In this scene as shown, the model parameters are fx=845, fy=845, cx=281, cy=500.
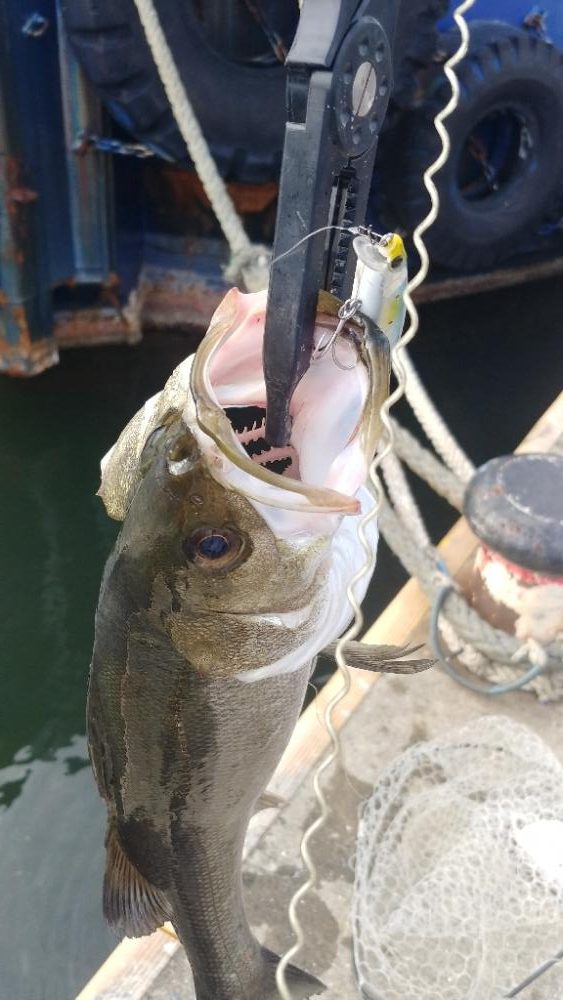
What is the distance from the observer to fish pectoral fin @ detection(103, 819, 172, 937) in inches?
66.3

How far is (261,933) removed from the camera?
8.09ft

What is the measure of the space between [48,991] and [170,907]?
6.68 ft

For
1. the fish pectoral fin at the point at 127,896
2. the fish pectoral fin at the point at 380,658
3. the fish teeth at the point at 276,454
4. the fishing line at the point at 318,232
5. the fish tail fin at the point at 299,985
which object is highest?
the fishing line at the point at 318,232

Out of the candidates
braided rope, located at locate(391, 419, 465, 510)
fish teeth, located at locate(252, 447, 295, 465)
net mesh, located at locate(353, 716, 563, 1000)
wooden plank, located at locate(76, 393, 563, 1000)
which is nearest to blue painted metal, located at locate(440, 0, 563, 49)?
wooden plank, located at locate(76, 393, 563, 1000)

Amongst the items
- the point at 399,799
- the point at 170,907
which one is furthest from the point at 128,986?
the point at 399,799

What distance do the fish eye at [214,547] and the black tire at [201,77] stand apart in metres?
4.05

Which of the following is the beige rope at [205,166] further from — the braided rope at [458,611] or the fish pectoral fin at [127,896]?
the fish pectoral fin at [127,896]

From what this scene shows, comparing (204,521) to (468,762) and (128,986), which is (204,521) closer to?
(128,986)

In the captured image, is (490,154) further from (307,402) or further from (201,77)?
(307,402)

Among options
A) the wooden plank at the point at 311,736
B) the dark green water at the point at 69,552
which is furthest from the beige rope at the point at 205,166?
the dark green water at the point at 69,552

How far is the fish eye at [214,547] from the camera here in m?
1.30

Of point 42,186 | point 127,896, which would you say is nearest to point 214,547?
point 127,896

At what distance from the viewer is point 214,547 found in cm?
132

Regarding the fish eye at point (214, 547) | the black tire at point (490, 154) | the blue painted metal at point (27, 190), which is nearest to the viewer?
the fish eye at point (214, 547)
